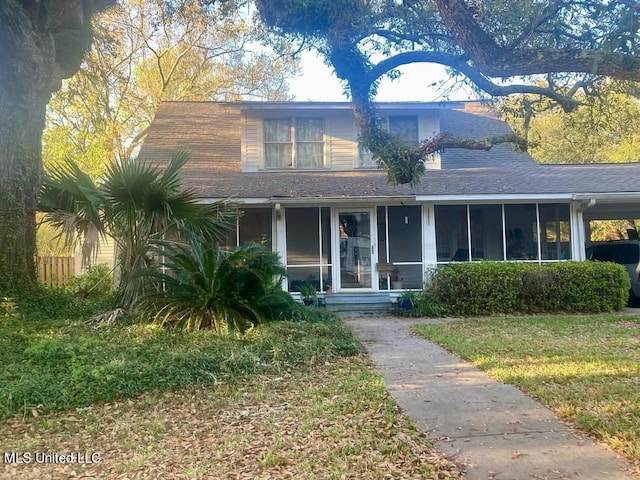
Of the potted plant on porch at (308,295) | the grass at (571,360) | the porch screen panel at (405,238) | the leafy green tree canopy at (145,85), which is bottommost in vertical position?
the grass at (571,360)

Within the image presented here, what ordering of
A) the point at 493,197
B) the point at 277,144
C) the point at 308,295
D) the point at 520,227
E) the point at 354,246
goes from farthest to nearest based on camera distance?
the point at 520,227
the point at 277,144
the point at 354,246
the point at 493,197
the point at 308,295

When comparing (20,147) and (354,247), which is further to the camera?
(354,247)

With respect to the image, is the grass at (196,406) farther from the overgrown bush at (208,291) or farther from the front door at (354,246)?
the front door at (354,246)

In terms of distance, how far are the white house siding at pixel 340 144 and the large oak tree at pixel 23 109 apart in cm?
782

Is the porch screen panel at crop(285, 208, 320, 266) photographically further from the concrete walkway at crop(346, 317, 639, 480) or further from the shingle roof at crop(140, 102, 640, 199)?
the concrete walkway at crop(346, 317, 639, 480)

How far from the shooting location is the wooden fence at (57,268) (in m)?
16.0

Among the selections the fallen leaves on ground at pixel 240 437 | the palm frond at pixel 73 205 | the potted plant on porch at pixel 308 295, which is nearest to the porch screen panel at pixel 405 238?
the potted plant on porch at pixel 308 295

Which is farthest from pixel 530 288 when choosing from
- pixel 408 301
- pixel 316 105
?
pixel 316 105

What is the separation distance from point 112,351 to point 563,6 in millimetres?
6865

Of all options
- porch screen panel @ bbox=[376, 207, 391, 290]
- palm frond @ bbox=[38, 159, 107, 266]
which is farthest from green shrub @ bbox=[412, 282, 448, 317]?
palm frond @ bbox=[38, 159, 107, 266]

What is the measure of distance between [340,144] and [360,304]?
5.07 m

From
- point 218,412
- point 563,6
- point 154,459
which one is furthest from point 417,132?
point 154,459

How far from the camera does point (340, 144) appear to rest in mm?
14695

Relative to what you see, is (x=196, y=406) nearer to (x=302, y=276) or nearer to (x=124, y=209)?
(x=124, y=209)
